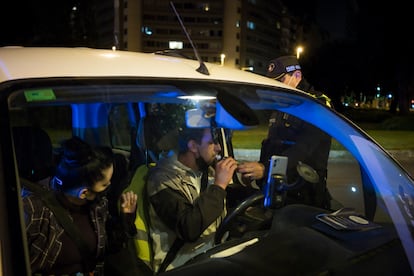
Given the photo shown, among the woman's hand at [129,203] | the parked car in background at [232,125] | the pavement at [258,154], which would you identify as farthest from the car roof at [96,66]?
the pavement at [258,154]

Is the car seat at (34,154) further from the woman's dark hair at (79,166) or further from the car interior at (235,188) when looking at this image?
the woman's dark hair at (79,166)

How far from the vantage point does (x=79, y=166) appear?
2338 mm

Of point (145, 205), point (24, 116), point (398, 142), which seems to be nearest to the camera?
point (24, 116)

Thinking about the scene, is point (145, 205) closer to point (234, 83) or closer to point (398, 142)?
point (234, 83)

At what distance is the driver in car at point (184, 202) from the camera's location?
8.51 ft

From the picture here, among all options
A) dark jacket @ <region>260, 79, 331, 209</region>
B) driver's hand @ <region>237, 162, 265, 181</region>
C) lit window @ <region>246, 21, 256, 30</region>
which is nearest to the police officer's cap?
dark jacket @ <region>260, 79, 331, 209</region>

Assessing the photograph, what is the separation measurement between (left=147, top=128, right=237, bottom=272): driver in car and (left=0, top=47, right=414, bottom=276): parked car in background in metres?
0.12

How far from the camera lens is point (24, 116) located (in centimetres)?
208

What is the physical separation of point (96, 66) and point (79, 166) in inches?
25.1

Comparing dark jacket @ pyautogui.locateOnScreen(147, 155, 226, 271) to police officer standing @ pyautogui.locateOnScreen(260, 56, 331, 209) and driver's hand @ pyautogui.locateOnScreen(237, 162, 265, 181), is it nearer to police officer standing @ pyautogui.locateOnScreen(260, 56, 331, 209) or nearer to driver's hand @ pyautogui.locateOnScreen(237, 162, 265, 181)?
police officer standing @ pyautogui.locateOnScreen(260, 56, 331, 209)

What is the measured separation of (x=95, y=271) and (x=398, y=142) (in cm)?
1657

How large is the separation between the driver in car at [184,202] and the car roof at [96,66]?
1.85 ft

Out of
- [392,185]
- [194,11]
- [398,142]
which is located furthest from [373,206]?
[194,11]

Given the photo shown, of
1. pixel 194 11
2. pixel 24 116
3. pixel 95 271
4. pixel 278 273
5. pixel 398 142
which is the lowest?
pixel 398 142
